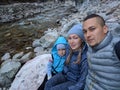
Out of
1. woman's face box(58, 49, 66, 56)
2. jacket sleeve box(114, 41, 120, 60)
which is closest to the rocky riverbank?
woman's face box(58, 49, 66, 56)

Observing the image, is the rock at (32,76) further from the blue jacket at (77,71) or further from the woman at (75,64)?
the blue jacket at (77,71)

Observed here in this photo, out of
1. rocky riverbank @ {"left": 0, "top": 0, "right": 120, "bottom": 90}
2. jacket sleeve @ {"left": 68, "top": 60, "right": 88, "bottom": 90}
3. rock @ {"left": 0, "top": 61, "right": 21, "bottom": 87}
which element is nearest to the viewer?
jacket sleeve @ {"left": 68, "top": 60, "right": 88, "bottom": 90}

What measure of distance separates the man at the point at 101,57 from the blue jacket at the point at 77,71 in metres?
0.36

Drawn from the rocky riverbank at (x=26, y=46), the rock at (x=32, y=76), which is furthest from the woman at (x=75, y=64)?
the rock at (x=32, y=76)

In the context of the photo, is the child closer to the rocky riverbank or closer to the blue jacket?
the blue jacket

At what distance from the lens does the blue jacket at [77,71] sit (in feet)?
12.4

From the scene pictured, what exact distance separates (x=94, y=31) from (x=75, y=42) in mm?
709

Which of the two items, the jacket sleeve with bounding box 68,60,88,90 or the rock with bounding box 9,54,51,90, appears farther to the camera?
the rock with bounding box 9,54,51,90

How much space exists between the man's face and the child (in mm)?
1192

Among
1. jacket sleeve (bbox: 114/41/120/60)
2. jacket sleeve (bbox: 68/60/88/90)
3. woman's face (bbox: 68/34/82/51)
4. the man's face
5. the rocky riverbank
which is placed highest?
the man's face

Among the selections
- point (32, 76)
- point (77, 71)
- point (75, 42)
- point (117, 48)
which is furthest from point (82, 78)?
point (32, 76)

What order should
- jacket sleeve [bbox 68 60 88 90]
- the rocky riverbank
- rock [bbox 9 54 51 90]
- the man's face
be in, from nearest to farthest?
the man's face, jacket sleeve [bbox 68 60 88 90], rock [bbox 9 54 51 90], the rocky riverbank

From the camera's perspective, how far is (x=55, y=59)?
4.57 metres

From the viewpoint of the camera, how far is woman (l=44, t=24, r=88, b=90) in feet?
12.5
